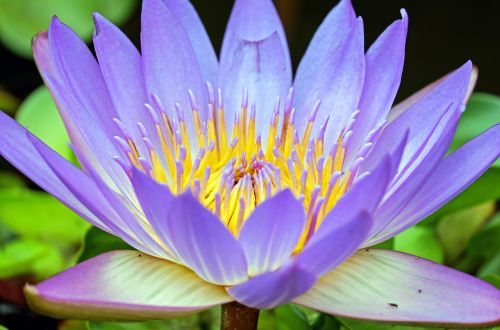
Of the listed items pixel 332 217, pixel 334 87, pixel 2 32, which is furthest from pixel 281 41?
pixel 2 32

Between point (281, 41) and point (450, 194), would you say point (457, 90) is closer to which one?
point (450, 194)

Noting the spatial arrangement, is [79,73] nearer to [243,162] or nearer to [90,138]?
[90,138]

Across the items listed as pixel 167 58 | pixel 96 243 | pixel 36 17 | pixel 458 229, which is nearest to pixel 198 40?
pixel 167 58

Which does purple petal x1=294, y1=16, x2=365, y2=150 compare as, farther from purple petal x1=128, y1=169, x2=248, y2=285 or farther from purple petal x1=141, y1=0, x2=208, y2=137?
purple petal x1=128, y1=169, x2=248, y2=285

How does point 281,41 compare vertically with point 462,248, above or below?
above

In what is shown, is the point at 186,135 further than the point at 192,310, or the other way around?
the point at 186,135

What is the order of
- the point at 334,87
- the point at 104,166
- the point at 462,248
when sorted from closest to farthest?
the point at 104,166
the point at 334,87
the point at 462,248

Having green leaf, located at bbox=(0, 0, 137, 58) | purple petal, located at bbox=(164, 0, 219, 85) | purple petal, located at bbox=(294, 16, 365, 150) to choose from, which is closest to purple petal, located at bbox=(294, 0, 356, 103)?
purple petal, located at bbox=(294, 16, 365, 150)
